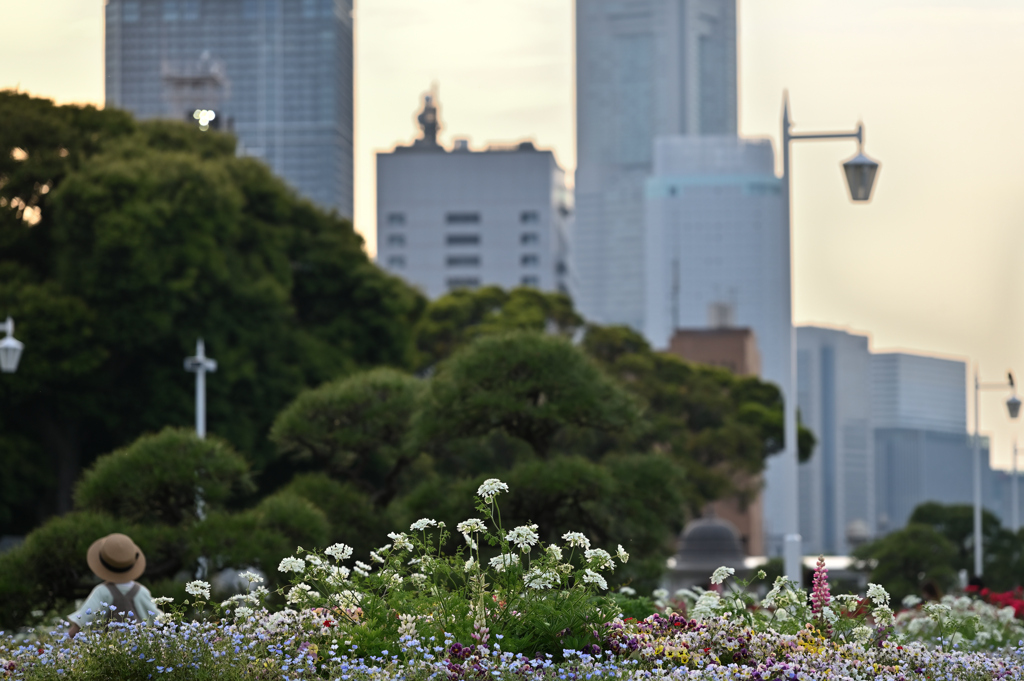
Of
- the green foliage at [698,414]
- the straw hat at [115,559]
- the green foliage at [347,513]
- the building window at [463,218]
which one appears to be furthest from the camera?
the building window at [463,218]

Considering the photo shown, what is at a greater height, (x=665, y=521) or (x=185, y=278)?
(x=185, y=278)

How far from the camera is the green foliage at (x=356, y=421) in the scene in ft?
62.2

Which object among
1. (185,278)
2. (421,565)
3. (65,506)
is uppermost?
(185,278)

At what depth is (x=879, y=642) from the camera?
9.14 meters

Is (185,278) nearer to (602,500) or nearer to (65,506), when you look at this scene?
(65,506)

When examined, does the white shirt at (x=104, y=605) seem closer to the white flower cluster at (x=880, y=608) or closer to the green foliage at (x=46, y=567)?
the green foliage at (x=46, y=567)

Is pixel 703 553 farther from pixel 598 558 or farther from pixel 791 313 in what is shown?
pixel 598 558

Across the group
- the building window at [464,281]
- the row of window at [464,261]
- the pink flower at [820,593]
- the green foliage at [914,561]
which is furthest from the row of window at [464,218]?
the pink flower at [820,593]

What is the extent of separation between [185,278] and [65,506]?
5246 mm

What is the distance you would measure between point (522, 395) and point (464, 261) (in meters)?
130

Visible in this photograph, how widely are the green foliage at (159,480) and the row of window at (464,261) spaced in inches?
4975

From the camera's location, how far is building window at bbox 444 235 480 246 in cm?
14488

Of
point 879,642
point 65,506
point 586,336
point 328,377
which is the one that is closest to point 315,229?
point 328,377

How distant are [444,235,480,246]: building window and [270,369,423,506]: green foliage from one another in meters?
126
